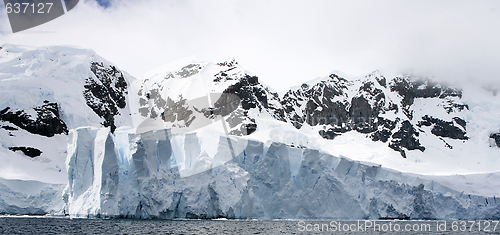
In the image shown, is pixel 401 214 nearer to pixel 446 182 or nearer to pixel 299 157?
pixel 446 182

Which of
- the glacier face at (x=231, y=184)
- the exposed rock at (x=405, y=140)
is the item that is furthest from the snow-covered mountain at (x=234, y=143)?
the exposed rock at (x=405, y=140)

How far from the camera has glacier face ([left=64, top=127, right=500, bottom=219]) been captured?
30734 mm

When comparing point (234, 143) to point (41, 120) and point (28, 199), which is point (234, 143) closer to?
point (28, 199)

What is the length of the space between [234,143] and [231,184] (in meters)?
4.79

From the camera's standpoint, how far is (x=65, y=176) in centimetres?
4591

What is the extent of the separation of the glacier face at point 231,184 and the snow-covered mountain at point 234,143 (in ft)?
0.35

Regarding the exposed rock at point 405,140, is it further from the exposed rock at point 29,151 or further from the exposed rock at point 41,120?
the exposed rock at point 29,151

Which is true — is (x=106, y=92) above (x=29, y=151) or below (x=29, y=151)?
above

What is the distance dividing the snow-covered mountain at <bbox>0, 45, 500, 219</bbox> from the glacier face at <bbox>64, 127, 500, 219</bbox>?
0.11 metres

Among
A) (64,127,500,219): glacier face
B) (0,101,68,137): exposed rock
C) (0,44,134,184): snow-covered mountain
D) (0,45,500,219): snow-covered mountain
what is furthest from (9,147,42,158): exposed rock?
(64,127,500,219): glacier face

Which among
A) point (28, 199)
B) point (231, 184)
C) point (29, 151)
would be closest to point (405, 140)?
point (231, 184)

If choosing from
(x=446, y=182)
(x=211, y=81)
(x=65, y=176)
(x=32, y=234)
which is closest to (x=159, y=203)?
(x=32, y=234)

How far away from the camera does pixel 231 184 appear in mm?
33156

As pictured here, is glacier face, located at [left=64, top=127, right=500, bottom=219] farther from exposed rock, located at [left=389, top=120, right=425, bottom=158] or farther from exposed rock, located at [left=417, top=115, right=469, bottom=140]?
exposed rock, located at [left=417, top=115, right=469, bottom=140]
